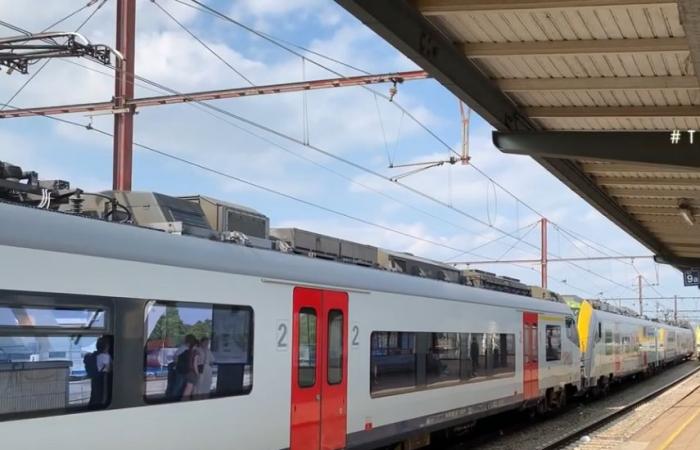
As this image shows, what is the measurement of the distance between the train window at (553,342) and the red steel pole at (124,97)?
351 inches

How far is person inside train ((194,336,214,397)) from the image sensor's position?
21.2 feet

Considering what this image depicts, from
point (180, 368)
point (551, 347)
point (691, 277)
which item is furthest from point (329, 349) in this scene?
point (691, 277)

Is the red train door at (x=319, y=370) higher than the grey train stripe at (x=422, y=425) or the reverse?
higher

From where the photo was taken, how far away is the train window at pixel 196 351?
603cm

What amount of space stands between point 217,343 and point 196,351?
232 mm

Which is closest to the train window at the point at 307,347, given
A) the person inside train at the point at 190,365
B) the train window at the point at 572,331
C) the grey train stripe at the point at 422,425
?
the grey train stripe at the point at 422,425

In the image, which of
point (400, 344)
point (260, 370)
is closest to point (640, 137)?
point (400, 344)

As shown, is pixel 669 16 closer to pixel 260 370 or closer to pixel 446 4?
pixel 446 4

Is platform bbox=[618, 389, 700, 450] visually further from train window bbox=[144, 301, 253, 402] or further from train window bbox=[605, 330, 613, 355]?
train window bbox=[144, 301, 253, 402]

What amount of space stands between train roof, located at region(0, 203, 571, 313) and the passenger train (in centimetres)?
1

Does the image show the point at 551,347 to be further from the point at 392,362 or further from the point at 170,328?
A: the point at 170,328

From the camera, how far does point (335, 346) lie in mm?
8320

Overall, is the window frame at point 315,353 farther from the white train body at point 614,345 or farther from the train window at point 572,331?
the white train body at point 614,345

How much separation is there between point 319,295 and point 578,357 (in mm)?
12361
